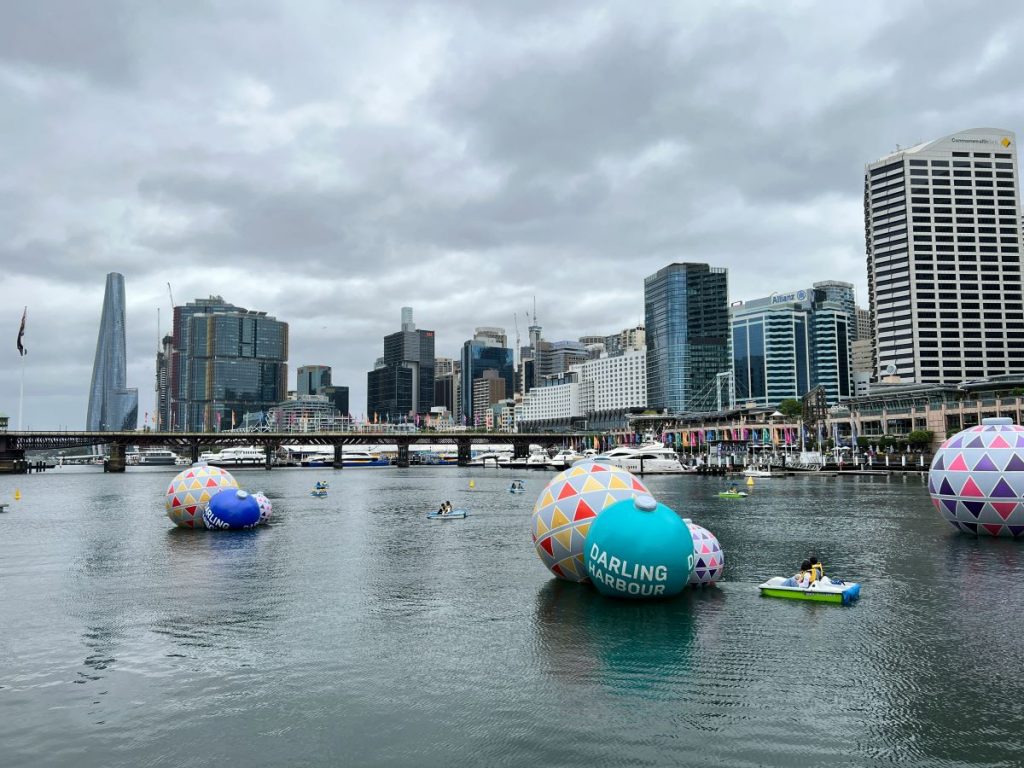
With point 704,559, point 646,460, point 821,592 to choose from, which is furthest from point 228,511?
point 646,460

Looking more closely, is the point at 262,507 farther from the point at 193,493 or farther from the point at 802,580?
the point at 802,580

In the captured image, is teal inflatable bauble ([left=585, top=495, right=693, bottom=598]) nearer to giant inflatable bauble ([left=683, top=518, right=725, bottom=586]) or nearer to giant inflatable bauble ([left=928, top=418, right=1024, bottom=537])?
giant inflatable bauble ([left=683, top=518, right=725, bottom=586])

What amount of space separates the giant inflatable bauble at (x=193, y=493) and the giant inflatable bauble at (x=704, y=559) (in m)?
37.6

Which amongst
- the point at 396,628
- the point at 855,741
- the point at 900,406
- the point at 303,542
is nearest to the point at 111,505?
the point at 303,542

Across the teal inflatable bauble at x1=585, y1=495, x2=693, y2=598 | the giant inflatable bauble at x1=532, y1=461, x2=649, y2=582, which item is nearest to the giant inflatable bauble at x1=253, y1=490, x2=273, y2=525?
the giant inflatable bauble at x1=532, y1=461, x2=649, y2=582

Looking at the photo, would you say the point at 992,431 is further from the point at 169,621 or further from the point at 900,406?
the point at 900,406

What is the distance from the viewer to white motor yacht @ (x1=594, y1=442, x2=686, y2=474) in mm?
190500

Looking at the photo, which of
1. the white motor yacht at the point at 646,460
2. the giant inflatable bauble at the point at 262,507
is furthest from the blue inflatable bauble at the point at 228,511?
the white motor yacht at the point at 646,460

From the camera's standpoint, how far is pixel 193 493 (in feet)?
184

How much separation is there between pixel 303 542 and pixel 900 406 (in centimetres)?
18245

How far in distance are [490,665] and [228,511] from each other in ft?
128

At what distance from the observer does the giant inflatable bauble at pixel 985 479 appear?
4134 cm

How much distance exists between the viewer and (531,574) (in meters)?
36.6

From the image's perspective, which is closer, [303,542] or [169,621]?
[169,621]
